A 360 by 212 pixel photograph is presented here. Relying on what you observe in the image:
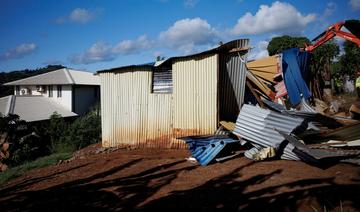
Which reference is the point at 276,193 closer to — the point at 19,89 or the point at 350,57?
the point at 350,57

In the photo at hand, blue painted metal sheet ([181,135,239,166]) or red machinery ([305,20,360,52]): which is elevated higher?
red machinery ([305,20,360,52])

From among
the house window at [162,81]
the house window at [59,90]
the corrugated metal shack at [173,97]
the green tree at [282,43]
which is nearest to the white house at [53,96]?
the house window at [59,90]

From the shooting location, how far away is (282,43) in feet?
122

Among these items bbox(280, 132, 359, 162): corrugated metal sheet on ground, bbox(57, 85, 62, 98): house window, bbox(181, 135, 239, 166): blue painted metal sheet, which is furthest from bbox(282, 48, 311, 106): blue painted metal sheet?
bbox(57, 85, 62, 98): house window

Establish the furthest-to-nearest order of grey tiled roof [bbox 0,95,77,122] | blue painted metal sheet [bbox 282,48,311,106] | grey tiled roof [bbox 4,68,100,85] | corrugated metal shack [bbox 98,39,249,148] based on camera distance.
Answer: grey tiled roof [bbox 4,68,100,85] → grey tiled roof [bbox 0,95,77,122] → blue painted metal sheet [bbox 282,48,311,106] → corrugated metal shack [bbox 98,39,249,148]

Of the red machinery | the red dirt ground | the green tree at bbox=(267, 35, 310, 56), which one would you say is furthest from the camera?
the green tree at bbox=(267, 35, 310, 56)

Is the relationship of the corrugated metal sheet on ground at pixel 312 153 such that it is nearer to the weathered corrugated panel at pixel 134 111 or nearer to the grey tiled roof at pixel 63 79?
the weathered corrugated panel at pixel 134 111

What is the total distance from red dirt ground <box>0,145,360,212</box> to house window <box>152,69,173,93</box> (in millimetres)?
2794

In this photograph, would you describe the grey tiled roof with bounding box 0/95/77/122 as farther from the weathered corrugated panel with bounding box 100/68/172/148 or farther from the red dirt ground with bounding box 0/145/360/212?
the red dirt ground with bounding box 0/145/360/212

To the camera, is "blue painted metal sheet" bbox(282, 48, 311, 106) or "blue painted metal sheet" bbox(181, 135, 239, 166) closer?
"blue painted metal sheet" bbox(181, 135, 239, 166)

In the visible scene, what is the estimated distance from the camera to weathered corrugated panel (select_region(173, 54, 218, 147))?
375 inches

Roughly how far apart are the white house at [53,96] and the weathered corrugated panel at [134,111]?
1140 centimetres

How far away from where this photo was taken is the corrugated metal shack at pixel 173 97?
379 inches

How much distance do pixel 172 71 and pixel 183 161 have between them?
325cm
